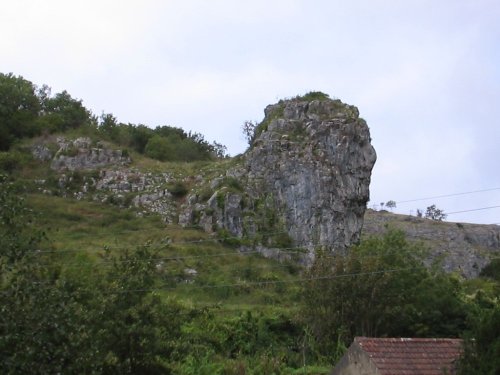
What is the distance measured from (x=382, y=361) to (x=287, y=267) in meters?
22.4

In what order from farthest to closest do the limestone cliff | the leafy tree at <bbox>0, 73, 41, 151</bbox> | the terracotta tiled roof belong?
1. the leafy tree at <bbox>0, 73, 41, 151</bbox>
2. the limestone cliff
3. the terracotta tiled roof

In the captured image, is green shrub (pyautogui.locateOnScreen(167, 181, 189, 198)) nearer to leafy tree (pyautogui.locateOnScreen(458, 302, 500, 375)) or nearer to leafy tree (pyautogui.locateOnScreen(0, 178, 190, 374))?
leafy tree (pyautogui.locateOnScreen(0, 178, 190, 374))

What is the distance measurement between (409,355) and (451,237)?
57413mm

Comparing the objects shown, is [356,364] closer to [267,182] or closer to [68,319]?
[68,319]

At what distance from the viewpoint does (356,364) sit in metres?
16.5

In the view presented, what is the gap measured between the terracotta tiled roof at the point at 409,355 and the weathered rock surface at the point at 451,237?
3949 cm

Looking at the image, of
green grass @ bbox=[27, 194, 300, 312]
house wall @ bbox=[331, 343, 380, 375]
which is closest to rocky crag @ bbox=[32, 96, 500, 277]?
green grass @ bbox=[27, 194, 300, 312]

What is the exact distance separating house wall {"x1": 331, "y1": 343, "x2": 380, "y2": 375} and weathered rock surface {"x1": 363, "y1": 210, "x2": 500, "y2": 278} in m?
39.9

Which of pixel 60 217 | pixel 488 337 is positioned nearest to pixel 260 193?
pixel 60 217

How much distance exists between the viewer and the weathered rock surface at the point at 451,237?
61906 millimetres

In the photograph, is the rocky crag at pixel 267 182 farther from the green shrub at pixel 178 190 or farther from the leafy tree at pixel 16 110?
the leafy tree at pixel 16 110

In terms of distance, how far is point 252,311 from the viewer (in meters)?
31.1

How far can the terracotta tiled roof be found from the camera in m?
15.8

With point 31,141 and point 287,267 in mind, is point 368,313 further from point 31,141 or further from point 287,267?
point 31,141
